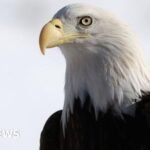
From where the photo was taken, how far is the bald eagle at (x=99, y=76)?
5.09 meters

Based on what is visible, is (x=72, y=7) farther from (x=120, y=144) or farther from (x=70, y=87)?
(x=120, y=144)

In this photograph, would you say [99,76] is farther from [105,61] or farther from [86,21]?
[86,21]

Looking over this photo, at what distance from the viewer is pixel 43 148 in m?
5.61

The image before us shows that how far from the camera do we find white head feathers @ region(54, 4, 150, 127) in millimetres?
5152

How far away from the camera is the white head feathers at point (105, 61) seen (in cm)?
515

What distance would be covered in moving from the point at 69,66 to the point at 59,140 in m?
0.60

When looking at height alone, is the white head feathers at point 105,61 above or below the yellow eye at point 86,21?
below

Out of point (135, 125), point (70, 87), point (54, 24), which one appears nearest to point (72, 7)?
point (54, 24)

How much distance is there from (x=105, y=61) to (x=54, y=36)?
0.38 meters

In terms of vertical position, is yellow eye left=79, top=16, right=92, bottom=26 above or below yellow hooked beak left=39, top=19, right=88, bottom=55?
above

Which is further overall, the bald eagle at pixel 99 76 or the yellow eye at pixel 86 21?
the yellow eye at pixel 86 21

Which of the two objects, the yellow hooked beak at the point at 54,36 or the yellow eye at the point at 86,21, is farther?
the yellow eye at the point at 86,21

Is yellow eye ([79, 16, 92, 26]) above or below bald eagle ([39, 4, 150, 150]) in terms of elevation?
above

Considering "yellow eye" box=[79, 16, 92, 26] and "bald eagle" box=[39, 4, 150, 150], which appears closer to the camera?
"bald eagle" box=[39, 4, 150, 150]
